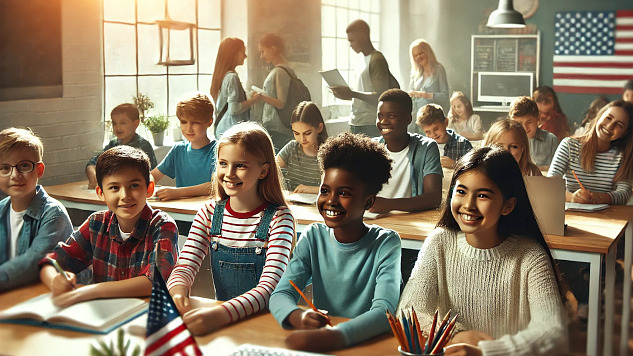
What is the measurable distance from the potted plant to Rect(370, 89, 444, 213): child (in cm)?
84

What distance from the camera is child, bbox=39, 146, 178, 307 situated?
172cm

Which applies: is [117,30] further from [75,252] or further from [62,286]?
[62,286]

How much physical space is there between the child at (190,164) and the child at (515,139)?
0.94 metres

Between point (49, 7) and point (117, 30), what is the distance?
0.27 meters

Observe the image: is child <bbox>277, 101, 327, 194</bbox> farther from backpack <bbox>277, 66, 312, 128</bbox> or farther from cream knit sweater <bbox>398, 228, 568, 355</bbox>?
cream knit sweater <bbox>398, 228, 568, 355</bbox>

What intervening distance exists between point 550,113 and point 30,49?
1.78 metres

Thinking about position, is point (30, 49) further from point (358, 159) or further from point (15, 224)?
point (358, 159)

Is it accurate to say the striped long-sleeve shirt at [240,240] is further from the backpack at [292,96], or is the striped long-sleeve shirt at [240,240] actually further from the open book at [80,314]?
the backpack at [292,96]

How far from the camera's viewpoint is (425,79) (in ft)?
8.33

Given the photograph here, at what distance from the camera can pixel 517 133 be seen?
2.49 m

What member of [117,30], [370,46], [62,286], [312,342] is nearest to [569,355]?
[312,342]

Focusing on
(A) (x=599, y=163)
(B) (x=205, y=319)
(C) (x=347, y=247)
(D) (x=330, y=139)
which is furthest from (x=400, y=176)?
(B) (x=205, y=319)

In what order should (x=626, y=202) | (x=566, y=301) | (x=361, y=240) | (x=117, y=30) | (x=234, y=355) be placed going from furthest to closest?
(x=117, y=30), (x=626, y=202), (x=361, y=240), (x=566, y=301), (x=234, y=355)

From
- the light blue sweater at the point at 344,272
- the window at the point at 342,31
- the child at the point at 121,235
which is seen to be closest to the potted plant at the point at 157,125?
the window at the point at 342,31
